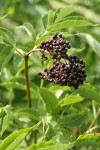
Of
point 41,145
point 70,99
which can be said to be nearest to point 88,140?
point 41,145

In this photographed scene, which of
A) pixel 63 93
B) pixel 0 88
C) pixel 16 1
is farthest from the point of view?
pixel 16 1

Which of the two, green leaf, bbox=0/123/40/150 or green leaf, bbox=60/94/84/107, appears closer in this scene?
green leaf, bbox=0/123/40/150

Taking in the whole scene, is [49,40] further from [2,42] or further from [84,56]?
[84,56]

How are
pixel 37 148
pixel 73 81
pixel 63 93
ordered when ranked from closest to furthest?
pixel 37 148 → pixel 73 81 → pixel 63 93

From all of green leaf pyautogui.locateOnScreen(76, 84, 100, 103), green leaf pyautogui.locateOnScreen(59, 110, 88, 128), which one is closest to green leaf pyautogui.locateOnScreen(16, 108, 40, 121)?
green leaf pyautogui.locateOnScreen(59, 110, 88, 128)

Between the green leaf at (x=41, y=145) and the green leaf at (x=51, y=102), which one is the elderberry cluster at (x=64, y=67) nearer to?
the green leaf at (x=51, y=102)

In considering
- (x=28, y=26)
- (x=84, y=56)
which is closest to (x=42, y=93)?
(x=28, y=26)

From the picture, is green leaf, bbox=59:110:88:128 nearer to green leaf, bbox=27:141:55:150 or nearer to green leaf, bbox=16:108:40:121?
green leaf, bbox=16:108:40:121
